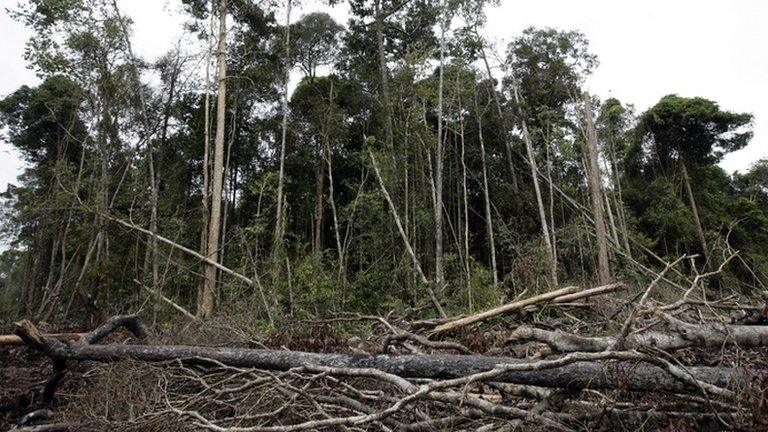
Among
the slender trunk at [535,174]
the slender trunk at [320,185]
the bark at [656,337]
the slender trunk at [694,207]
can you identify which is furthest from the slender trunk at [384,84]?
the slender trunk at [694,207]

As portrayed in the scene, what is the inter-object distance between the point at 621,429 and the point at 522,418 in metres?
0.59

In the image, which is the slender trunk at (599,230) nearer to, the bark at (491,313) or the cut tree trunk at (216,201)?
the bark at (491,313)

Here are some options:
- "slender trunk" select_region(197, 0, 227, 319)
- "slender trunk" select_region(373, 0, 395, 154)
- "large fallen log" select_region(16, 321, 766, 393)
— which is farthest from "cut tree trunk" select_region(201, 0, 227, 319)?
"large fallen log" select_region(16, 321, 766, 393)

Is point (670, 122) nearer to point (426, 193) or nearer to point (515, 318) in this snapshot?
point (426, 193)

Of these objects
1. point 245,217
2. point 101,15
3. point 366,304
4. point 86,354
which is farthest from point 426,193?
point 86,354

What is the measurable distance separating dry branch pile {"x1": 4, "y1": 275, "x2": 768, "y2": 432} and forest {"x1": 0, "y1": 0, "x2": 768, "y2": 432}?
2 centimetres

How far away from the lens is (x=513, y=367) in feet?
6.94

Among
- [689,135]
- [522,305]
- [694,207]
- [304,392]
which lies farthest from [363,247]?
[689,135]

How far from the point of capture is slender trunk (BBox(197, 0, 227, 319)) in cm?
832

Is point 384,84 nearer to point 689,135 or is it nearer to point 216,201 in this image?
point 216,201

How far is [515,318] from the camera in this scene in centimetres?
484

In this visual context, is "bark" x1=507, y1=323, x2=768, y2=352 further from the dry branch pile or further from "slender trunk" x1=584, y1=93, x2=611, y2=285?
"slender trunk" x1=584, y1=93, x2=611, y2=285

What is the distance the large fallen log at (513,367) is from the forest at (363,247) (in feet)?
0.05

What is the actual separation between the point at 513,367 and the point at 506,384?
0.47 meters
